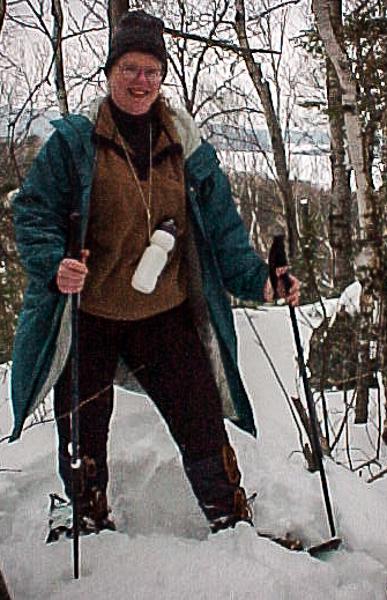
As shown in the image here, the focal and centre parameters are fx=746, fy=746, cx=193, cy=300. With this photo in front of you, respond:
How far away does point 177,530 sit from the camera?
90.8 inches

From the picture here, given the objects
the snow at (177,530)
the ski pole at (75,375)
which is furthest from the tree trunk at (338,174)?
the ski pole at (75,375)

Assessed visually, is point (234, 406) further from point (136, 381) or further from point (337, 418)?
point (337, 418)

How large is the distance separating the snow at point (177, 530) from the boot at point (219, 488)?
10 cm

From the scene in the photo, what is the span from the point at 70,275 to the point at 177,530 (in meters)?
0.91

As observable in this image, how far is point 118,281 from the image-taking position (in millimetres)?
2121

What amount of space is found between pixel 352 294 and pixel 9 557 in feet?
9.17

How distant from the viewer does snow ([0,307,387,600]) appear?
68.4 inches

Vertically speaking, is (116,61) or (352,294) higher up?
(116,61)

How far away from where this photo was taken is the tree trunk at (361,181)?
10.3 ft

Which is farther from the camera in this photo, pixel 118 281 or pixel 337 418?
pixel 337 418

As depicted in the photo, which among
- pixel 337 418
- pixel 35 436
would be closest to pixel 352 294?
pixel 337 418

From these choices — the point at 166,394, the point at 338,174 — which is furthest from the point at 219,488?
the point at 338,174

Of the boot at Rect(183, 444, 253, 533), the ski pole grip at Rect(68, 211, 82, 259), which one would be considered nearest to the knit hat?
the ski pole grip at Rect(68, 211, 82, 259)

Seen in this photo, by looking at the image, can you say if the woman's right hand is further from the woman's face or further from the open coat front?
the woman's face
